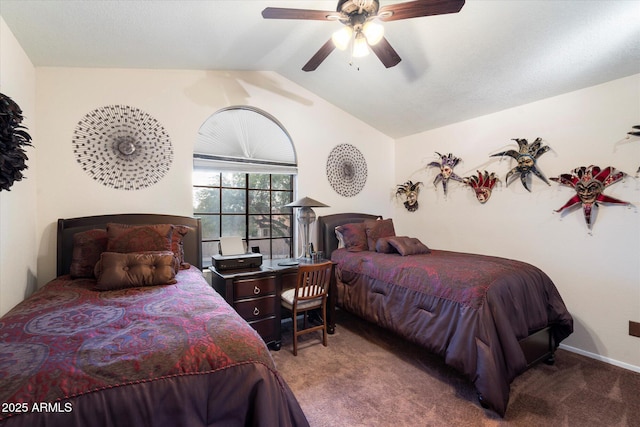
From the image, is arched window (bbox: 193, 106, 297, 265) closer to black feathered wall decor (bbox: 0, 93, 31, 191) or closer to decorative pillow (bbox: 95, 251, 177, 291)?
decorative pillow (bbox: 95, 251, 177, 291)

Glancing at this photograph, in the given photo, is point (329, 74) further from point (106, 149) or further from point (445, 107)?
point (106, 149)

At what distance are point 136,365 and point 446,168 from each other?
3.72 meters

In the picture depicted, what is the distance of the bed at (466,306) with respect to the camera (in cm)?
189

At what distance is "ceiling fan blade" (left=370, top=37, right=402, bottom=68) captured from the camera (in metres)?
1.94

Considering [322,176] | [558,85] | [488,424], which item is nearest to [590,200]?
[558,85]

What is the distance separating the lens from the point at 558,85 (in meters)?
2.65

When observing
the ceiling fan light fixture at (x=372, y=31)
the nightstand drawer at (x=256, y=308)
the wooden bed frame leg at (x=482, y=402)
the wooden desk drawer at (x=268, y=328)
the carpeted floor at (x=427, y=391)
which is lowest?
the carpeted floor at (x=427, y=391)

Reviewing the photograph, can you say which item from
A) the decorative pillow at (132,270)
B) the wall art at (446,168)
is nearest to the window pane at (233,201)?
the decorative pillow at (132,270)

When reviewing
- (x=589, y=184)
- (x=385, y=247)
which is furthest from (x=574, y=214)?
(x=385, y=247)

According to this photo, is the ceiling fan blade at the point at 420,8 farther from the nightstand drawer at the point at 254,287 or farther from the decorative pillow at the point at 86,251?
the decorative pillow at the point at 86,251

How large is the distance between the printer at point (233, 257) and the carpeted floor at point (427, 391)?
34.3 inches

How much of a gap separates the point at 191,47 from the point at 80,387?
256cm

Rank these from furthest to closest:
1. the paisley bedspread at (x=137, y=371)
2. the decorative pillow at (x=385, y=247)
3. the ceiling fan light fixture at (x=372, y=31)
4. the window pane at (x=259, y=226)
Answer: the window pane at (x=259, y=226) < the decorative pillow at (x=385, y=247) < the ceiling fan light fixture at (x=372, y=31) < the paisley bedspread at (x=137, y=371)

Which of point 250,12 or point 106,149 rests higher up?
point 250,12
